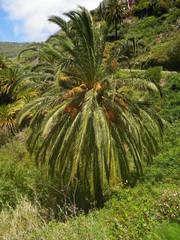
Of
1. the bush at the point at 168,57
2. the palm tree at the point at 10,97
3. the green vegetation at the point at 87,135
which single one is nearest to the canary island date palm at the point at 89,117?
the green vegetation at the point at 87,135

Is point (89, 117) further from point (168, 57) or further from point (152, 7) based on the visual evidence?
point (152, 7)

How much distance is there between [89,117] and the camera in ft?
30.9

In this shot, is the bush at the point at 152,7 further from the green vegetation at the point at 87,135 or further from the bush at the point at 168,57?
the green vegetation at the point at 87,135

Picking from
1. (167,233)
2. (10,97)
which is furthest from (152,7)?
(167,233)

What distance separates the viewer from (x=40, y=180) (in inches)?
471

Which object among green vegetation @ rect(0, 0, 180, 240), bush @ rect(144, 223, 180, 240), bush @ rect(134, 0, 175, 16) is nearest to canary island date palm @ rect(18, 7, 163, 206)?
green vegetation @ rect(0, 0, 180, 240)

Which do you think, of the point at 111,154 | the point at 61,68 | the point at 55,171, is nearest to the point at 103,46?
the point at 61,68

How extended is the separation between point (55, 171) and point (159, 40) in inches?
1006

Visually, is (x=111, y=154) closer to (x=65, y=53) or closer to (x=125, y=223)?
(x=125, y=223)

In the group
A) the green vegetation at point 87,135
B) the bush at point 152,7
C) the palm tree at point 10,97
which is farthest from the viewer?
A: the bush at point 152,7

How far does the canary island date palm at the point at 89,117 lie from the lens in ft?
31.1

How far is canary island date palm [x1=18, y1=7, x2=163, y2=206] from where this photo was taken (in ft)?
31.1

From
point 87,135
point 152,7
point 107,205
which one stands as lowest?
point 107,205

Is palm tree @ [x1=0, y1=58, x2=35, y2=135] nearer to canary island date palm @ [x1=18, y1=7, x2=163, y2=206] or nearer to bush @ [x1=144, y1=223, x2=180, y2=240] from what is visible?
canary island date palm @ [x1=18, y1=7, x2=163, y2=206]
